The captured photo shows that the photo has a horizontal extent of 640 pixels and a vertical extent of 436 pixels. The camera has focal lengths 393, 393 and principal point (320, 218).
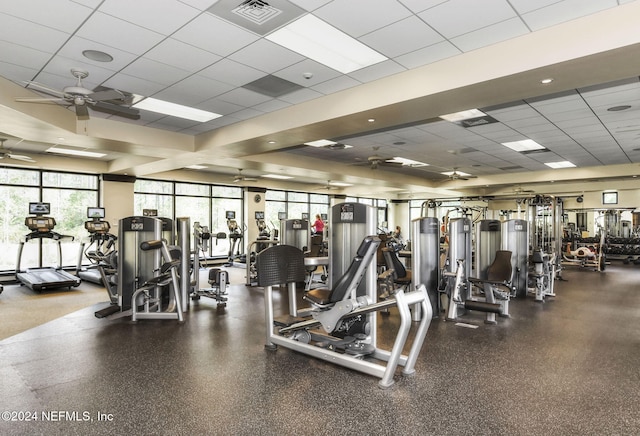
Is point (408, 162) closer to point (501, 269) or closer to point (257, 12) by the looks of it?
point (501, 269)

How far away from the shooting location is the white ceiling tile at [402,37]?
3.55 metres

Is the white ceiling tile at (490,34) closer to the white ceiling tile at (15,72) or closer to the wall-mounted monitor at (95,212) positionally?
the white ceiling tile at (15,72)

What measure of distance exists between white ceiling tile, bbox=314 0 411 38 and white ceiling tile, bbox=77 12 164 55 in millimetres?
1655

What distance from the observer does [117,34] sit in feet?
12.1

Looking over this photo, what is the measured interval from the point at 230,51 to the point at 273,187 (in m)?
10.7

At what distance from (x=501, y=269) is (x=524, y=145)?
13.3 ft

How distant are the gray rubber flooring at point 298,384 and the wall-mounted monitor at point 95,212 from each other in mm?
4913

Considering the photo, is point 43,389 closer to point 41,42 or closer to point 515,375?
point 41,42

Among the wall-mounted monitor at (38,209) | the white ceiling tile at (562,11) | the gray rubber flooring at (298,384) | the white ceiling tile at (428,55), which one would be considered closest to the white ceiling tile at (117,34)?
the white ceiling tile at (428,55)

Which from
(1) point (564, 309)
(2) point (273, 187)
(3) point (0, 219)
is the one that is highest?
(2) point (273, 187)

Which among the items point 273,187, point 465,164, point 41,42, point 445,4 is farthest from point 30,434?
point 273,187

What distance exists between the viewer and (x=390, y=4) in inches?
127

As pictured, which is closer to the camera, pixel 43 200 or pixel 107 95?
pixel 107 95

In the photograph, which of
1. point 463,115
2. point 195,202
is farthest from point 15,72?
point 195,202
